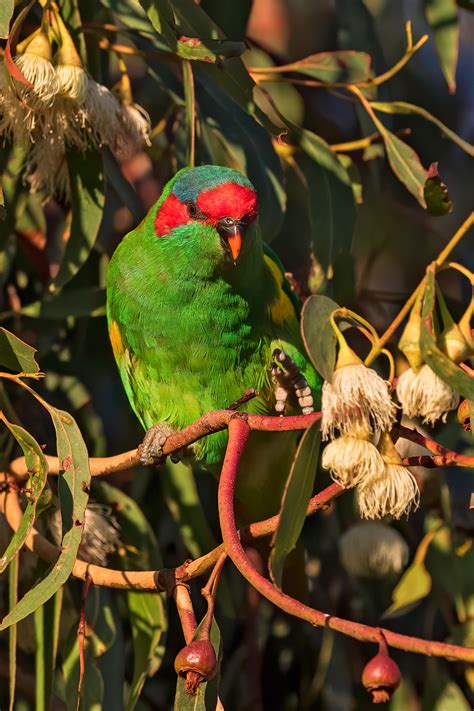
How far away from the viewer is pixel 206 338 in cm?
232

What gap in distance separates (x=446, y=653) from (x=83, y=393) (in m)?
1.89

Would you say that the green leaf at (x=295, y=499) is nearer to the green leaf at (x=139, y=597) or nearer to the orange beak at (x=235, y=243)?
the orange beak at (x=235, y=243)

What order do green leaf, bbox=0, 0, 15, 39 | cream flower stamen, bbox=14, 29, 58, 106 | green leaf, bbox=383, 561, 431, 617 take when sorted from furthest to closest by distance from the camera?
green leaf, bbox=383, 561, 431, 617 → cream flower stamen, bbox=14, 29, 58, 106 → green leaf, bbox=0, 0, 15, 39

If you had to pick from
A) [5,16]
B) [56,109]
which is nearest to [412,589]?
[56,109]

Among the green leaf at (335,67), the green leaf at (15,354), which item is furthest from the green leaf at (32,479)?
the green leaf at (335,67)

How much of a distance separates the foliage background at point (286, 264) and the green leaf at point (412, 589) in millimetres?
22

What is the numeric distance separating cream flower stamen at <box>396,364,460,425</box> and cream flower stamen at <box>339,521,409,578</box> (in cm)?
123

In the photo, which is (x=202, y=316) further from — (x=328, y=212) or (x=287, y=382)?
(x=328, y=212)

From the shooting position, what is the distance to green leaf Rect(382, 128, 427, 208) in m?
2.28

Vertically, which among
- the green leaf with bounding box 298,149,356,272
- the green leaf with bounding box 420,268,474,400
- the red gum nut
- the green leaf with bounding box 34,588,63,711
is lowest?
the green leaf with bounding box 34,588,63,711

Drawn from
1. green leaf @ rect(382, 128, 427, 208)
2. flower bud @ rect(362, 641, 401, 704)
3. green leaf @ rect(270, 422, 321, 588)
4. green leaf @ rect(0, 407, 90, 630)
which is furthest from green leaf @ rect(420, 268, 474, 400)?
green leaf @ rect(382, 128, 427, 208)

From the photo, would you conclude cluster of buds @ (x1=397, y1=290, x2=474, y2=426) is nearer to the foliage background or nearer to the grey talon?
the grey talon

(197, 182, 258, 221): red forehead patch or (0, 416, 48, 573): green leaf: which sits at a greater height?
(197, 182, 258, 221): red forehead patch

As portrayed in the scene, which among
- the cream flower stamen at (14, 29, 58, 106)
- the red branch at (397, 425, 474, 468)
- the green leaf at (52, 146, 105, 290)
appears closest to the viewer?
the red branch at (397, 425, 474, 468)
